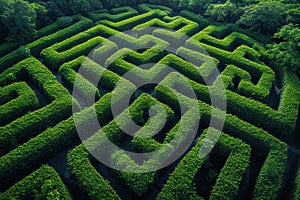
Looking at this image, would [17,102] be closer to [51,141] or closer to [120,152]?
[51,141]

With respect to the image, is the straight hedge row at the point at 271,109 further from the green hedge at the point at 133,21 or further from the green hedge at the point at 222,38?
the green hedge at the point at 133,21

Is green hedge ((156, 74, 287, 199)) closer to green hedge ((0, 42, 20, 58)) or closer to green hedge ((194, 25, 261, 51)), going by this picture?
green hedge ((194, 25, 261, 51))

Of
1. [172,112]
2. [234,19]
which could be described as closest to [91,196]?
[172,112]

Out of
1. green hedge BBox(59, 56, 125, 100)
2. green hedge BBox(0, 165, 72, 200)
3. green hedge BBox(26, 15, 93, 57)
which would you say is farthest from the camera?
green hedge BBox(26, 15, 93, 57)

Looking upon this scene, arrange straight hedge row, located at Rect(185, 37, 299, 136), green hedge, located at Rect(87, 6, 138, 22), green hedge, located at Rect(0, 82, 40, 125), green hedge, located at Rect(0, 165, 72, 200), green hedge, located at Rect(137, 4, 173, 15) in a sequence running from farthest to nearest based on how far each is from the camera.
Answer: green hedge, located at Rect(137, 4, 173, 15) < green hedge, located at Rect(87, 6, 138, 22) < straight hedge row, located at Rect(185, 37, 299, 136) < green hedge, located at Rect(0, 82, 40, 125) < green hedge, located at Rect(0, 165, 72, 200)

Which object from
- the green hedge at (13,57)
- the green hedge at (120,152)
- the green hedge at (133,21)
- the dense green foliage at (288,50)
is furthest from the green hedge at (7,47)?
the dense green foliage at (288,50)

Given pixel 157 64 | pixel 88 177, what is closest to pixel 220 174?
pixel 88 177

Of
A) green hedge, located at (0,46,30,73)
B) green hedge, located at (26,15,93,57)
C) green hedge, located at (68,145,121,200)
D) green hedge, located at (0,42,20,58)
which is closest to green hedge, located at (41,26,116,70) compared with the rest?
green hedge, located at (26,15,93,57)
